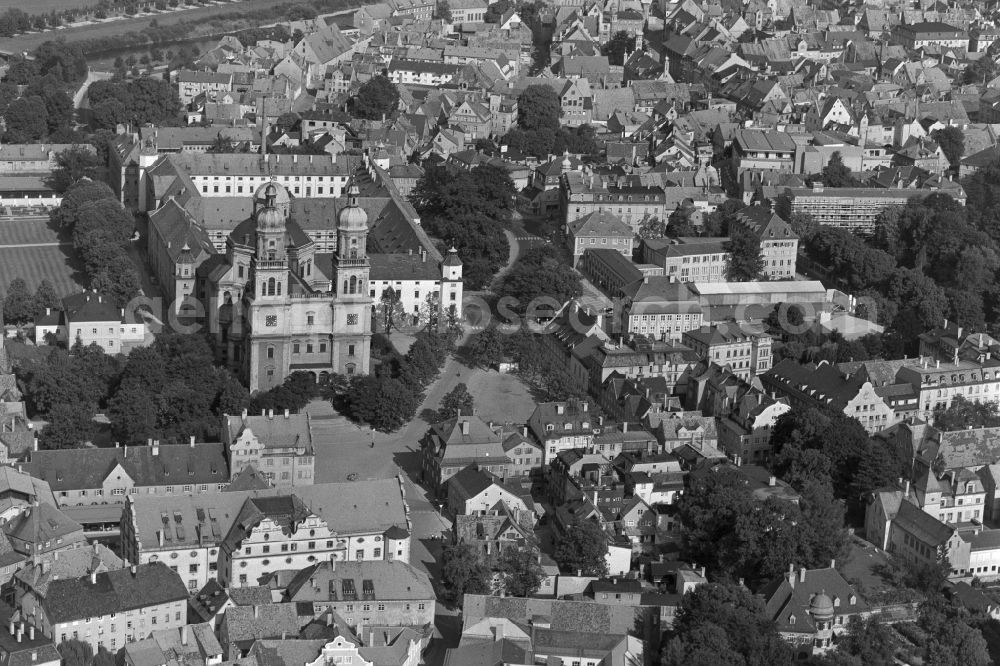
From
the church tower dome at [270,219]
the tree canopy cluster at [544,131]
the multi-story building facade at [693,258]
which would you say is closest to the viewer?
the church tower dome at [270,219]

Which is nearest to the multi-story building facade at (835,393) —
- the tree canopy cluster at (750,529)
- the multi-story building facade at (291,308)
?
the tree canopy cluster at (750,529)

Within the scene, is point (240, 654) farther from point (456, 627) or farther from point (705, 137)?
point (705, 137)

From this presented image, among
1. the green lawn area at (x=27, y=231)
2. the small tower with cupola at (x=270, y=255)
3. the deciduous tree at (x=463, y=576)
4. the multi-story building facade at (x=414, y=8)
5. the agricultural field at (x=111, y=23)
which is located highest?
the small tower with cupola at (x=270, y=255)

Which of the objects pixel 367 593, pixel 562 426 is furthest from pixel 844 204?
pixel 367 593

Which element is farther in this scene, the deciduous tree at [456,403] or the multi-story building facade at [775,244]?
the multi-story building facade at [775,244]

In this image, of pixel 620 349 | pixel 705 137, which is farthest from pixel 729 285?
pixel 705 137

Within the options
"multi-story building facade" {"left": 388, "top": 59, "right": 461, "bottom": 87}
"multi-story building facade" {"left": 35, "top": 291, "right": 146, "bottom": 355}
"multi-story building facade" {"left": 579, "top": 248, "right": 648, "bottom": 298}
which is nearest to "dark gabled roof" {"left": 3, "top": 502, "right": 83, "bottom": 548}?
"multi-story building facade" {"left": 35, "top": 291, "right": 146, "bottom": 355}

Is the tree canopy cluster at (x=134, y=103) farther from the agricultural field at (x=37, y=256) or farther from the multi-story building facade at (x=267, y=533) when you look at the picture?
the multi-story building facade at (x=267, y=533)
